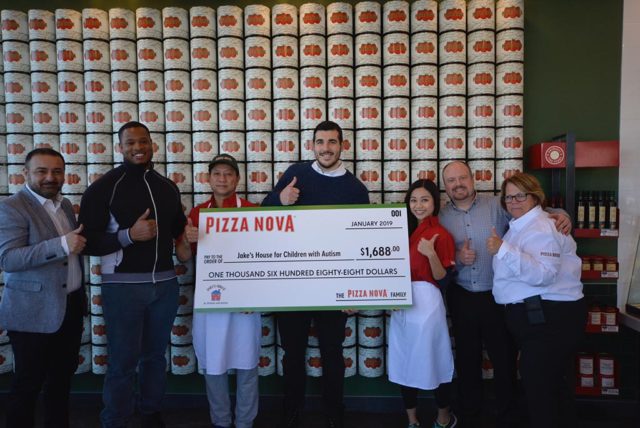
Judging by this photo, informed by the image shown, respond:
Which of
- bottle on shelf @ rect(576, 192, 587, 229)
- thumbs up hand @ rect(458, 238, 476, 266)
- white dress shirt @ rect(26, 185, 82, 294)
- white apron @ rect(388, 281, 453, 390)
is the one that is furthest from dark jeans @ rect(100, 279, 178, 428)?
bottle on shelf @ rect(576, 192, 587, 229)

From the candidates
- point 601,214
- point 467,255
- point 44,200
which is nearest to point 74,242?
point 44,200

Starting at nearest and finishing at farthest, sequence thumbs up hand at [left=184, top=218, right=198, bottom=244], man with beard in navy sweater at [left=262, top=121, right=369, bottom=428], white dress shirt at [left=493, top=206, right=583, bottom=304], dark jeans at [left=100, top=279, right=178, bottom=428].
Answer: white dress shirt at [left=493, top=206, right=583, bottom=304]
dark jeans at [left=100, top=279, right=178, bottom=428]
thumbs up hand at [left=184, top=218, right=198, bottom=244]
man with beard in navy sweater at [left=262, top=121, right=369, bottom=428]

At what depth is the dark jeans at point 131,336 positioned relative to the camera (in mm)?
2455

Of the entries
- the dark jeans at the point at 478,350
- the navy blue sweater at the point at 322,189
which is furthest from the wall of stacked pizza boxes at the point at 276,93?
the dark jeans at the point at 478,350

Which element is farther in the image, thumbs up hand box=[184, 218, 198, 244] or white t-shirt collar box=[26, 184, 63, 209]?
thumbs up hand box=[184, 218, 198, 244]

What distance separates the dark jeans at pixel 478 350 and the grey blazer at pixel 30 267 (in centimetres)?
243

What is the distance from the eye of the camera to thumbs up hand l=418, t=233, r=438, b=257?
8.09ft

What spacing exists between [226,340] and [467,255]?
160 cm

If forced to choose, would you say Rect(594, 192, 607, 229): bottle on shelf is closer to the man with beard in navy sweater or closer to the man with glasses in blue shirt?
the man with glasses in blue shirt

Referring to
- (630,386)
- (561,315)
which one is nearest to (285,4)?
(561,315)

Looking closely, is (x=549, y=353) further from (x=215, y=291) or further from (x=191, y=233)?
(x=191, y=233)

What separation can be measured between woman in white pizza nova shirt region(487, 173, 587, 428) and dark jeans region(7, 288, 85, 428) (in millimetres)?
2516

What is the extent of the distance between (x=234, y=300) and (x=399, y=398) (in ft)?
5.60

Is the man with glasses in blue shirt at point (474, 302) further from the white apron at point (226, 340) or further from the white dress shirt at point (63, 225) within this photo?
the white dress shirt at point (63, 225)
